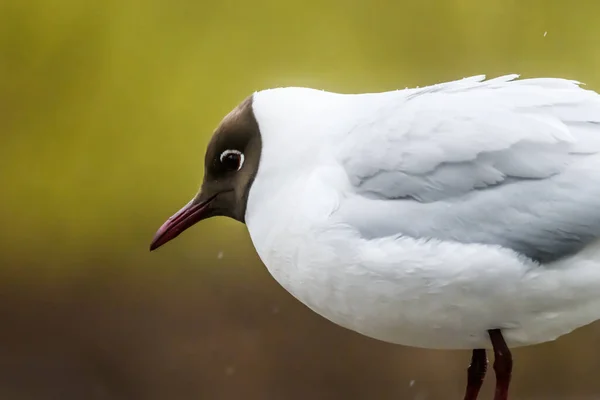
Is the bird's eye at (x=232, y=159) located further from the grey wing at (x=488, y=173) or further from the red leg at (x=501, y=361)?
the red leg at (x=501, y=361)

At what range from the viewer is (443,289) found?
0.71 metres

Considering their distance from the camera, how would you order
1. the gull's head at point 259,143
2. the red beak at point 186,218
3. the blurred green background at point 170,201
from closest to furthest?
the gull's head at point 259,143, the red beak at point 186,218, the blurred green background at point 170,201

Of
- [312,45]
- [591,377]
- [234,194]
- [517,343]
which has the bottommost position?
[591,377]

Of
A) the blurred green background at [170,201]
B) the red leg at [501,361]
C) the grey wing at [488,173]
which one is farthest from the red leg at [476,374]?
the blurred green background at [170,201]

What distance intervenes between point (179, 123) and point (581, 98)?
2.62 ft

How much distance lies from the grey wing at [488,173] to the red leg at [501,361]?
0.34ft

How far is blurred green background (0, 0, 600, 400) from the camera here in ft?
4.51

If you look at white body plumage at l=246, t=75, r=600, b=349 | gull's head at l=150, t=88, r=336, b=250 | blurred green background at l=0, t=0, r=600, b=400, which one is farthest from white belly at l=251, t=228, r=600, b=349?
blurred green background at l=0, t=0, r=600, b=400

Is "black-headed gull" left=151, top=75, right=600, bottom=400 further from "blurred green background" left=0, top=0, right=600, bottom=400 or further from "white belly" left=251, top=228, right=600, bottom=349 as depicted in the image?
"blurred green background" left=0, top=0, right=600, bottom=400

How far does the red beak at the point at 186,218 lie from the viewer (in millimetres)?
949

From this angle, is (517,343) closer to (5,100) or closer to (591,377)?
(591,377)

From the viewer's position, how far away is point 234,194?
913 millimetres

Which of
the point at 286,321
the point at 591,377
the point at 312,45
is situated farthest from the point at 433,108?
the point at 591,377

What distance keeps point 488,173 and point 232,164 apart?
0.32 meters
